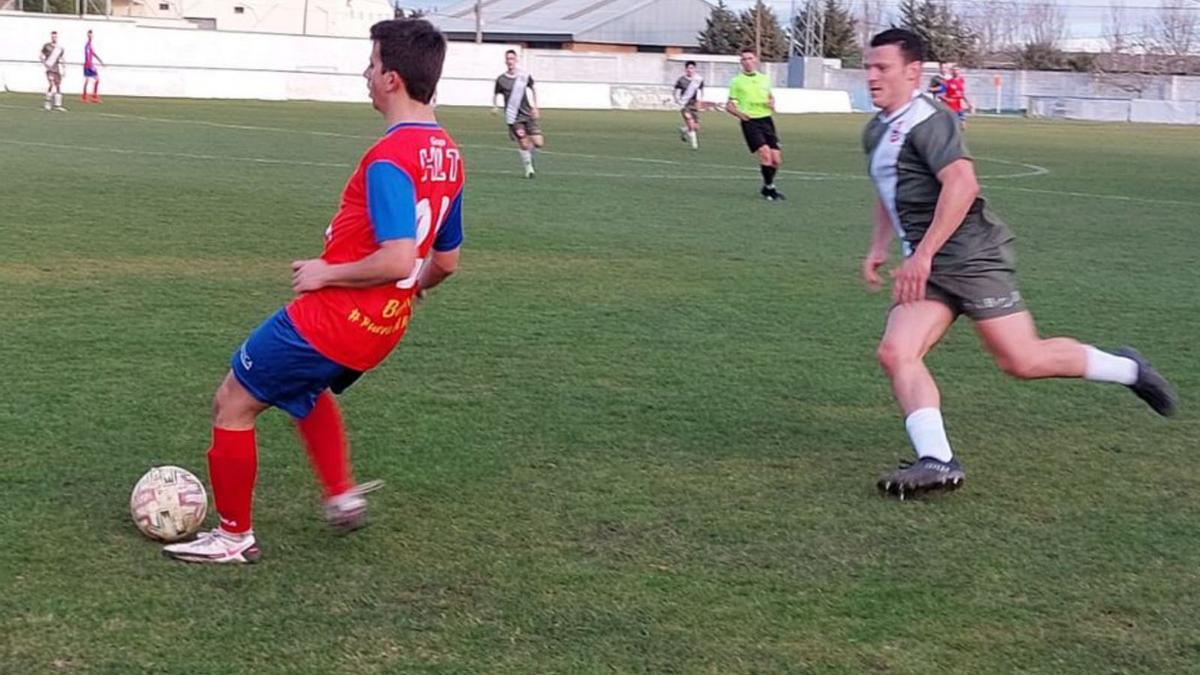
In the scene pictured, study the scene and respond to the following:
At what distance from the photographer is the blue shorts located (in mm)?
4785

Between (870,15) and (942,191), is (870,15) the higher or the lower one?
the higher one

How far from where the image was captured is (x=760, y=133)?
66.9ft

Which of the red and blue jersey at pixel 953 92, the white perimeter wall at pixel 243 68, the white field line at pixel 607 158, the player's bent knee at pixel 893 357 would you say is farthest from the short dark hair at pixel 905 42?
the white perimeter wall at pixel 243 68

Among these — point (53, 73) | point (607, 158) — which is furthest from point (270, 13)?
point (607, 158)

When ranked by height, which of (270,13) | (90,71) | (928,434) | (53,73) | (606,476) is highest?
(270,13)

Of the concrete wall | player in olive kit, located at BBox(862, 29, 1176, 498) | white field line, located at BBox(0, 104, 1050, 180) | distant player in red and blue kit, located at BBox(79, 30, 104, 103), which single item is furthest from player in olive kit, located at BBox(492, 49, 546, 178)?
the concrete wall

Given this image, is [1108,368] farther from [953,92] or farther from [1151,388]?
[953,92]

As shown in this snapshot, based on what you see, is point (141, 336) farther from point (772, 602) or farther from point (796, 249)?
point (796, 249)

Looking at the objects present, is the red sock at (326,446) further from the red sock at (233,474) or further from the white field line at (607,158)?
the white field line at (607,158)

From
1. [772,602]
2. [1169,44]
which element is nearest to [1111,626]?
[772,602]

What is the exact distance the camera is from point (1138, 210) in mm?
18938

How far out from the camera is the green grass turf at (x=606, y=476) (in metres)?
4.43

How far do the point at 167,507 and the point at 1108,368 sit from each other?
11.8 ft

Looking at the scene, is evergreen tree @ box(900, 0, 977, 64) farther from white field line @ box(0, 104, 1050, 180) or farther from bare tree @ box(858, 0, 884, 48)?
white field line @ box(0, 104, 1050, 180)
